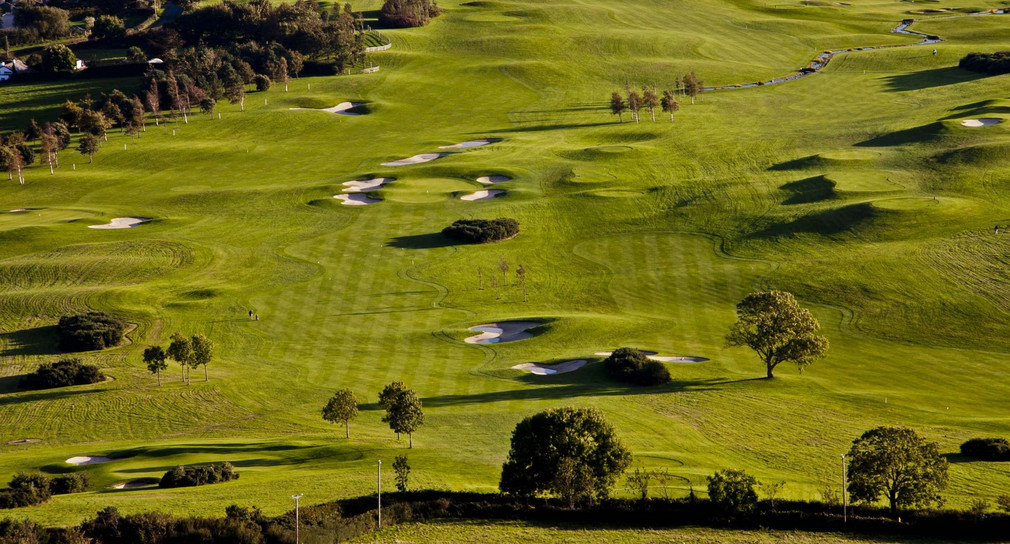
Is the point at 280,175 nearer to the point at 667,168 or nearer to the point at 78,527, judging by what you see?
the point at 667,168

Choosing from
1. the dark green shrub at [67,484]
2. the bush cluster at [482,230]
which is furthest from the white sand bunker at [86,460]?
the bush cluster at [482,230]

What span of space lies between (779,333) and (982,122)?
90.4 metres

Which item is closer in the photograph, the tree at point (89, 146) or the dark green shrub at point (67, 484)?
the dark green shrub at point (67, 484)

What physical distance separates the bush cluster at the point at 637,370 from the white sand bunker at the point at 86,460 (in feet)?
120

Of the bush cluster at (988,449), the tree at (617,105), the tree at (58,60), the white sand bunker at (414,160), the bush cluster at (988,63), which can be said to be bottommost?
the bush cluster at (988,449)

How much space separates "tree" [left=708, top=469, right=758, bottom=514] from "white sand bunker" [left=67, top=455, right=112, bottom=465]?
1470 inches

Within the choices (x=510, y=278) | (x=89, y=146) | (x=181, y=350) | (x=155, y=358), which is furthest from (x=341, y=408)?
(x=89, y=146)

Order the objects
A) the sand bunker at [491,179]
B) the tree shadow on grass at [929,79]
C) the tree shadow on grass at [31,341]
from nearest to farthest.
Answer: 1. the tree shadow on grass at [31,341]
2. the sand bunker at [491,179]
3. the tree shadow on grass at [929,79]

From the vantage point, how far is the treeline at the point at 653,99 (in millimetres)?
173125

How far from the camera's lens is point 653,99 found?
175500 millimetres

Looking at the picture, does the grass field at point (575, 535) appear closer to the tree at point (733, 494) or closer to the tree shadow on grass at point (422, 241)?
the tree at point (733, 494)

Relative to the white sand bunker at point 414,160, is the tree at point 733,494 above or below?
below

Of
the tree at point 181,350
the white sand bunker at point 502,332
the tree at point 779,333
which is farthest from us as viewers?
the white sand bunker at point 502,332

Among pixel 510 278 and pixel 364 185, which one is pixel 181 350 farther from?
pixel 364 185
